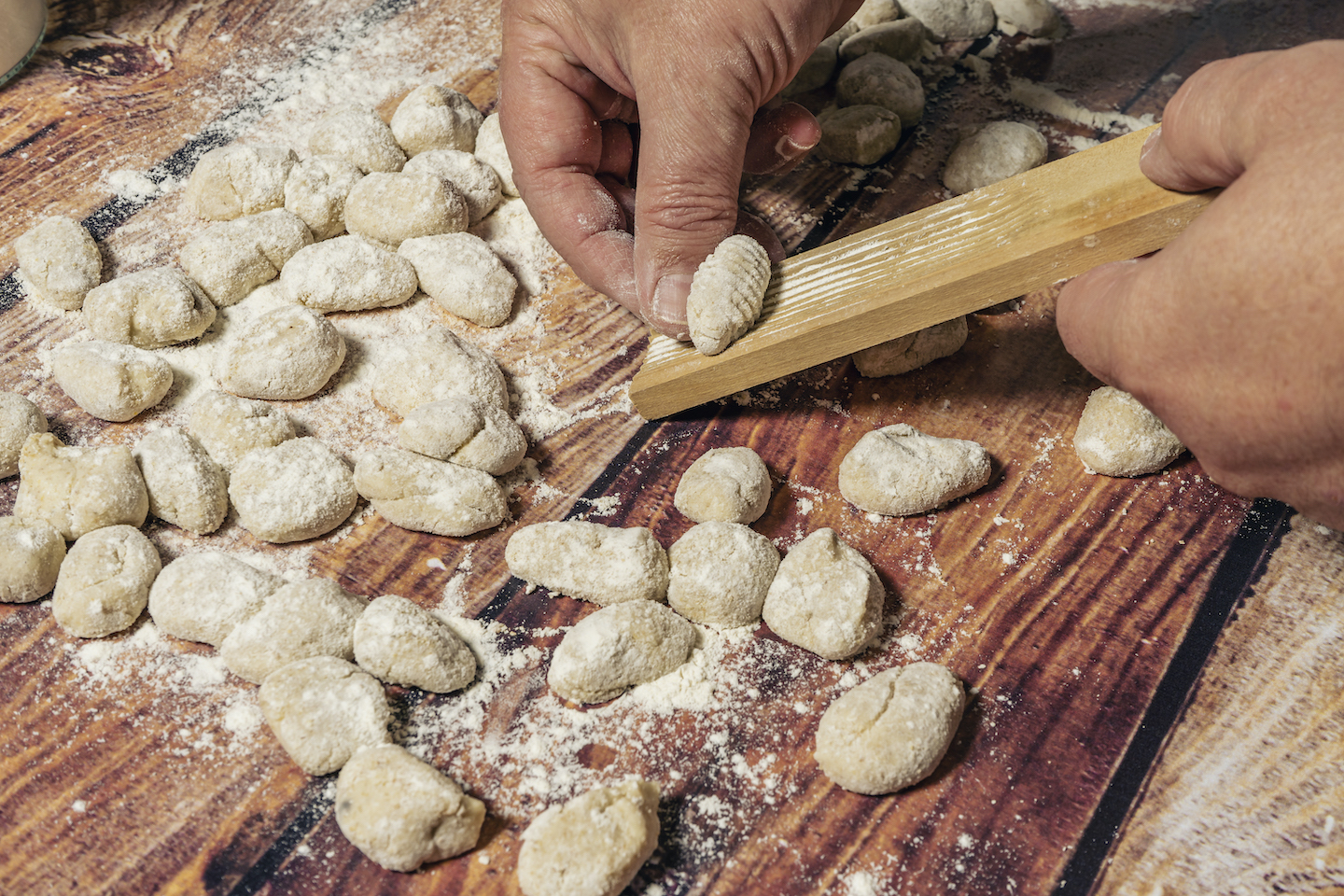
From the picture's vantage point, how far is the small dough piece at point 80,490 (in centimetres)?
111

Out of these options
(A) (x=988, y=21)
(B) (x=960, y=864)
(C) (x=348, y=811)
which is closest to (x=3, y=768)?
(C) (x=348, y=811)

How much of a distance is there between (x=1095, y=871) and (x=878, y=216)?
3.19 feet

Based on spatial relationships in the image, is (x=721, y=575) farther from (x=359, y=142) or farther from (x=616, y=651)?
(x=359, y=142)

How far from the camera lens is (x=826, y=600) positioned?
1.03 metres

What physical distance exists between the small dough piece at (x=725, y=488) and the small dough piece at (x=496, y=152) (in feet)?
2.02

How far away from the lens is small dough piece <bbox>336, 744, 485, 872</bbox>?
2.91 feet

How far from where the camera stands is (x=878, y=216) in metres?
1.51

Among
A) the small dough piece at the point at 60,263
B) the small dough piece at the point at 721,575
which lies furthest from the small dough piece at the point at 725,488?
the small dough piece at the point at 60,263

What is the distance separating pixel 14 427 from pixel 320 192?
52 cm

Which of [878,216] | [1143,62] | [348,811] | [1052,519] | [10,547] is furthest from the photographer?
[1143,62]

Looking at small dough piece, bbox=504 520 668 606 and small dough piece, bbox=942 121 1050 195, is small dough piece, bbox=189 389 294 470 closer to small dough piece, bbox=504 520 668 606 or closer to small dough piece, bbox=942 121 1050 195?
small dough piece, bbox=504 520 668 606

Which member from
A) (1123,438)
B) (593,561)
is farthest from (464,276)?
(1123,438)

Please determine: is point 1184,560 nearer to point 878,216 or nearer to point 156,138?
point 878,216

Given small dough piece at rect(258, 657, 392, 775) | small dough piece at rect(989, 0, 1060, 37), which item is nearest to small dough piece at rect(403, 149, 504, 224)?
small dough piece at rect(258, 657, 392, 775)
